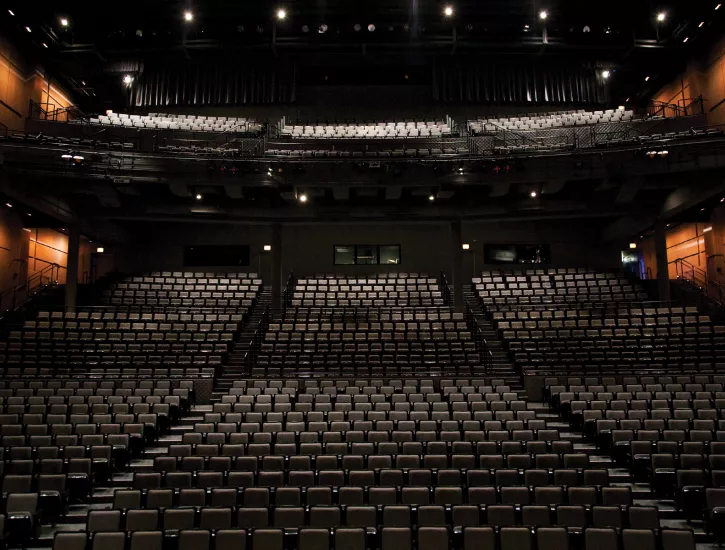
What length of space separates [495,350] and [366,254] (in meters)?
6.53

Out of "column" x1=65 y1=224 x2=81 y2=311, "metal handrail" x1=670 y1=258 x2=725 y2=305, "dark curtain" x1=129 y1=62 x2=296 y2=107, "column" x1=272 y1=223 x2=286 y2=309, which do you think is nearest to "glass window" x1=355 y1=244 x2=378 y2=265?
"column" x1=272 y1=223 x2=286 y2=309

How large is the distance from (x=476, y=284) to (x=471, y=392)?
254 inches

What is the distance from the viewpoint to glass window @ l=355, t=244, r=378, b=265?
56.7 feet

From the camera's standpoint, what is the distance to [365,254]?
56.9ft

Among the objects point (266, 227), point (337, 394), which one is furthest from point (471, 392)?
→ point (266, 227)

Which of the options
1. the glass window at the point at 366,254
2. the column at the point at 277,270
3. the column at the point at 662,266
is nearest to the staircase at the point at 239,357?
the column at the point at 277,270

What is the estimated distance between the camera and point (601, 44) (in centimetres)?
1645

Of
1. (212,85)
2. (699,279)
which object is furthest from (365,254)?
(699,279)

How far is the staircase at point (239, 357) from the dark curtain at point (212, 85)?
276 inches

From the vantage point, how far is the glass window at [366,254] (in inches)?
680

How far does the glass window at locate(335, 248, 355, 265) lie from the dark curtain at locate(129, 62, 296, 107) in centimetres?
499

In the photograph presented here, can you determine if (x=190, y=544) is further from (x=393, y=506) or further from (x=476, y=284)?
(x=476, y=284)

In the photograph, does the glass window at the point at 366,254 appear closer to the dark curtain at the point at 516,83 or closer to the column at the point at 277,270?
the column at the point at 277,270

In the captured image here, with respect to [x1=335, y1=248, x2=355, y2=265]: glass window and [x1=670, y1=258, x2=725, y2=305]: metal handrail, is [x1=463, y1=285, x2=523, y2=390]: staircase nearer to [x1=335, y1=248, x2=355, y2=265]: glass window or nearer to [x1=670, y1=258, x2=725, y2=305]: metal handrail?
[x1=335, y1=248, x2=355, y2=265]: glass window
